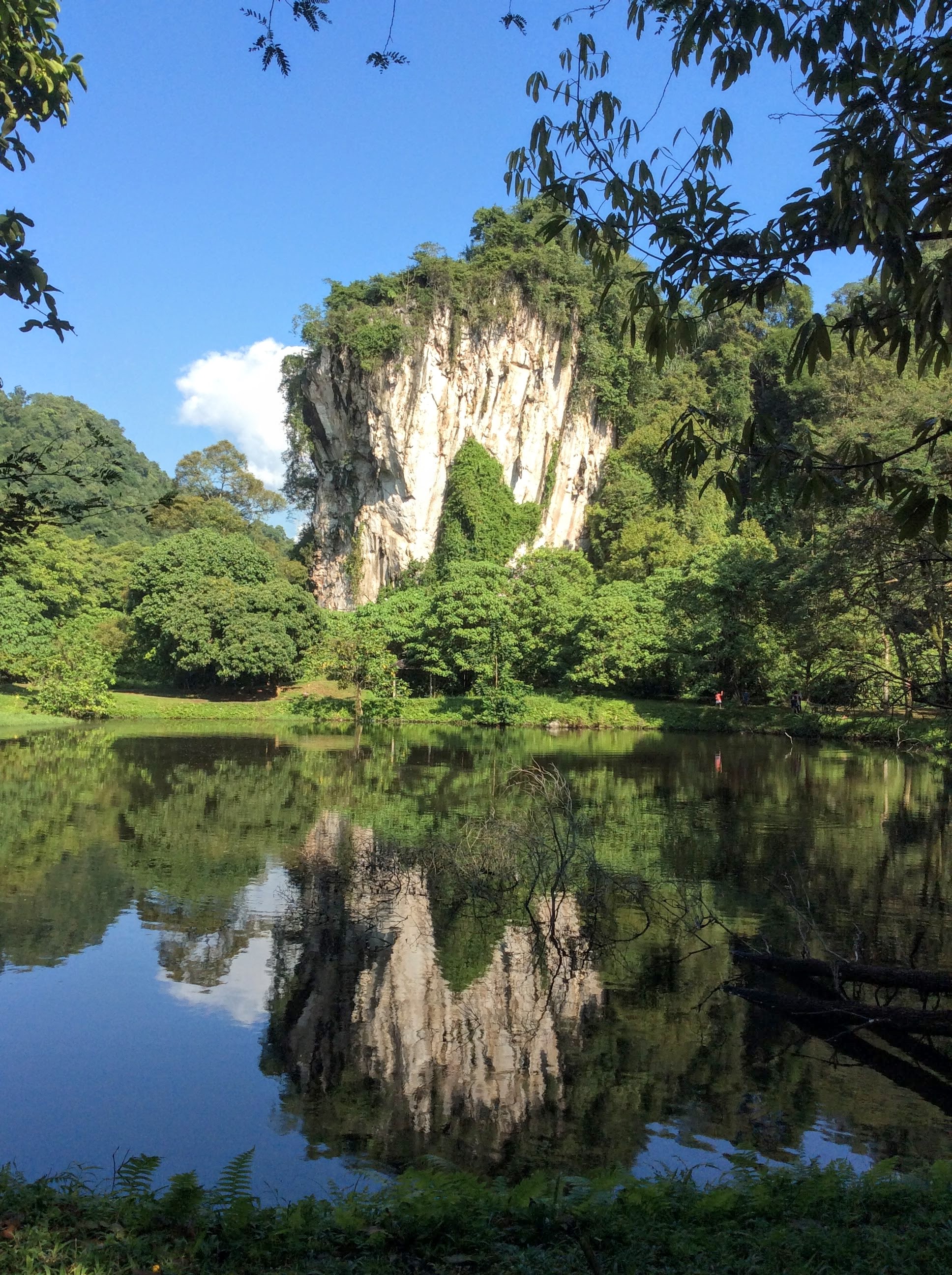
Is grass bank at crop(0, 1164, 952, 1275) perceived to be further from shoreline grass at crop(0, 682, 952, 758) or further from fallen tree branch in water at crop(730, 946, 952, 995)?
shoreline grass at crop(0, 682, 952, 758)

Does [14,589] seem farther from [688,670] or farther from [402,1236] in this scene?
[402,1236]

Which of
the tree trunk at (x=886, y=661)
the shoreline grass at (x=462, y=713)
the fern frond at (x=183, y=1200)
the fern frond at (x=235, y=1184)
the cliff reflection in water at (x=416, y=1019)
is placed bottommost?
the cliff reflection in water at (x=416, y=1019)

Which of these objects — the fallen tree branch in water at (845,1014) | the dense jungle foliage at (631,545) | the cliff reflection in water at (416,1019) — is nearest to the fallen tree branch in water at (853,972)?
the fallen tree branch in water at (845,1014)

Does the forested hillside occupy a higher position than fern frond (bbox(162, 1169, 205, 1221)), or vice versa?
the forested hillside

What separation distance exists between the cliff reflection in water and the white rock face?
114 feet

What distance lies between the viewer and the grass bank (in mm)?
3355

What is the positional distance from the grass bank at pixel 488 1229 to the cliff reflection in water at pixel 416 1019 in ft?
→ 3.94

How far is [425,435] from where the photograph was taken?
144 ft

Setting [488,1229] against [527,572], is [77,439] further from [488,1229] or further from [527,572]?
[488,1229]

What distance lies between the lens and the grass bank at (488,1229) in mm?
3355

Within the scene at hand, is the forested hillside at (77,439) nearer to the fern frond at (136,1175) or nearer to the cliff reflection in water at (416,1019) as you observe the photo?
the cliff reflection in water at (416,1019)

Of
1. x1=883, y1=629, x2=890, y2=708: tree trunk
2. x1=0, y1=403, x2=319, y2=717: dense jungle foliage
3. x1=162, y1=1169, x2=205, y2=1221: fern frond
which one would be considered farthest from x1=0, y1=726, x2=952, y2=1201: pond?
x1=0, y1=403, x2=319, y2=717: dense jungle foliage

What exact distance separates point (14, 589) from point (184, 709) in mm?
7937

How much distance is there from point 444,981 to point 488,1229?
394 cm
